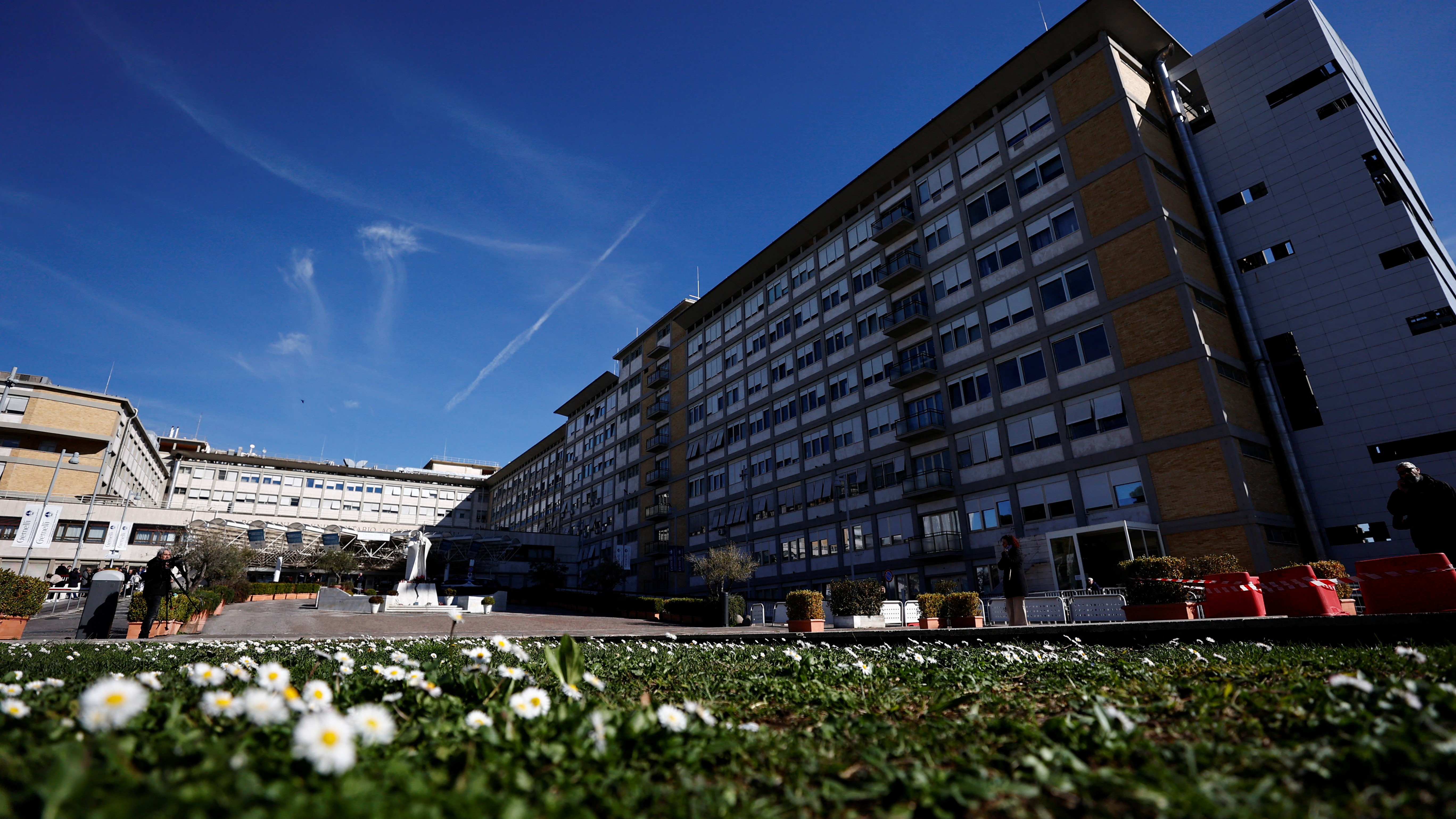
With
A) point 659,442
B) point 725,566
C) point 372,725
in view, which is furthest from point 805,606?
point 659,442

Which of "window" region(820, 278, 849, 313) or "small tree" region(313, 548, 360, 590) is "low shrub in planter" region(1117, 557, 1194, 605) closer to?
"window" region(820, 278, 849, 313)

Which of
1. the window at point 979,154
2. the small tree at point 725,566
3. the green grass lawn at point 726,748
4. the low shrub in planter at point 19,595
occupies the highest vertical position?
the window at point 979,154

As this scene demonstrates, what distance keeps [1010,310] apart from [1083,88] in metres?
10.6

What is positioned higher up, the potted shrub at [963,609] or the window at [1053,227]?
the window at [1053,227]

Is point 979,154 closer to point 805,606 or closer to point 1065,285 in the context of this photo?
point 1065,285

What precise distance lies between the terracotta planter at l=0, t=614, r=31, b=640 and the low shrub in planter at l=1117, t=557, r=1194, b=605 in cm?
2317

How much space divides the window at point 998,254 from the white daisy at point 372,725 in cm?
3418

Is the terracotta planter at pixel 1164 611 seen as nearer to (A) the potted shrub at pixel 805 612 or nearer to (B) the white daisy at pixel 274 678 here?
(A) the potted shrub at pixel 805 612

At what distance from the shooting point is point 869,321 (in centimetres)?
3997

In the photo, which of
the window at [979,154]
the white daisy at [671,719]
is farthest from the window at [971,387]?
the white daisy at [671,719]

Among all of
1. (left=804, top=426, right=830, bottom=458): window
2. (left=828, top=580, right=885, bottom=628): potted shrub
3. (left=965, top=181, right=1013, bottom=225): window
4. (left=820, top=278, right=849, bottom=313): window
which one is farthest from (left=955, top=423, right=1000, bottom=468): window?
(left=820, top=278, right=849, bottom=313): window

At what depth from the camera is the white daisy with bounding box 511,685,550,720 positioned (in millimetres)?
2613

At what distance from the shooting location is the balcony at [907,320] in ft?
116

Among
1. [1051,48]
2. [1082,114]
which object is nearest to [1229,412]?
[1082,114]
